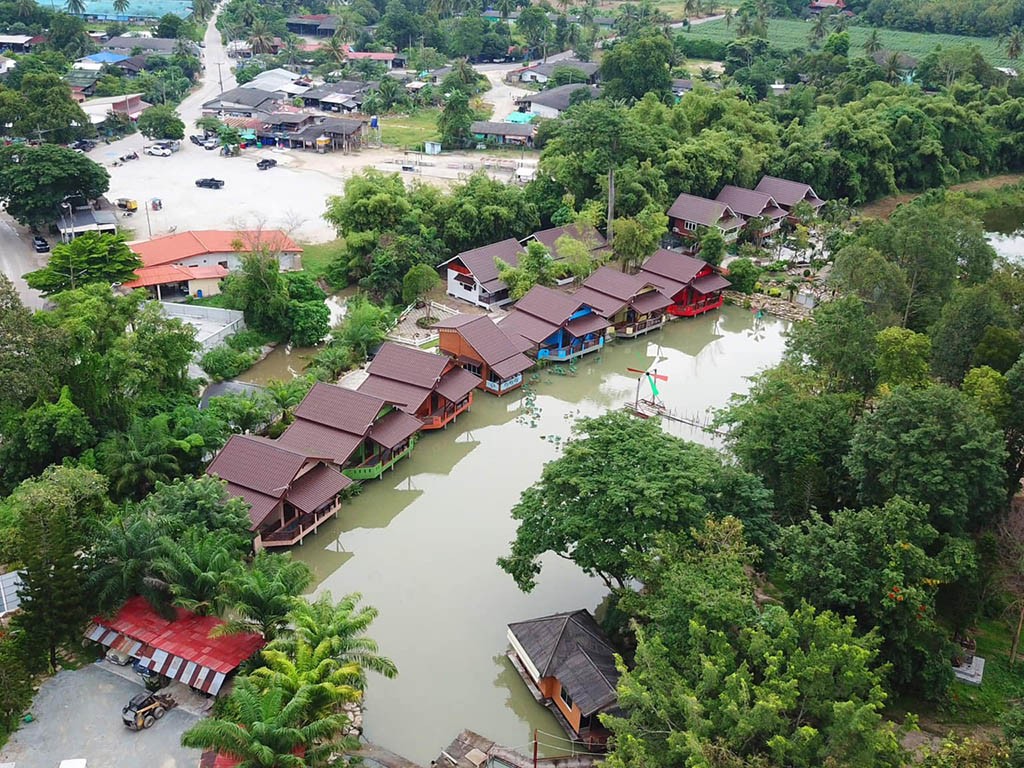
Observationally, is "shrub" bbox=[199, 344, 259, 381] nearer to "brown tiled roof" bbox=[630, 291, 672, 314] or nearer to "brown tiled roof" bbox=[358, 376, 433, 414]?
"brown tiled roof" bbox=[358, 376, 433, 414]

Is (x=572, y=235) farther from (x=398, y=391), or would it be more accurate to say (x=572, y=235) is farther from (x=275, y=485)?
(x=275, y=485)

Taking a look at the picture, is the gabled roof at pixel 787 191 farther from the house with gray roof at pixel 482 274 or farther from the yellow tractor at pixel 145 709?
the yellow tractor at pixel 145 709

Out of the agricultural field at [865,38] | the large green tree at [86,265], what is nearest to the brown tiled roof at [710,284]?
the large green tree at [86,265]

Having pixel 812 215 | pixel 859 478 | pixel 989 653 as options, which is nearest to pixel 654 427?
pixel 859 478

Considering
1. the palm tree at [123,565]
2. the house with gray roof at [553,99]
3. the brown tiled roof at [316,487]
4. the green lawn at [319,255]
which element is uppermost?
the palm tree at [123,565]

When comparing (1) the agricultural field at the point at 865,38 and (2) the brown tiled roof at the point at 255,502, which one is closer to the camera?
(2) the brown tiled roof at the point at 255,502

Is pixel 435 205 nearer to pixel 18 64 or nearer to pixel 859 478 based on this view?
pixel 859 478
